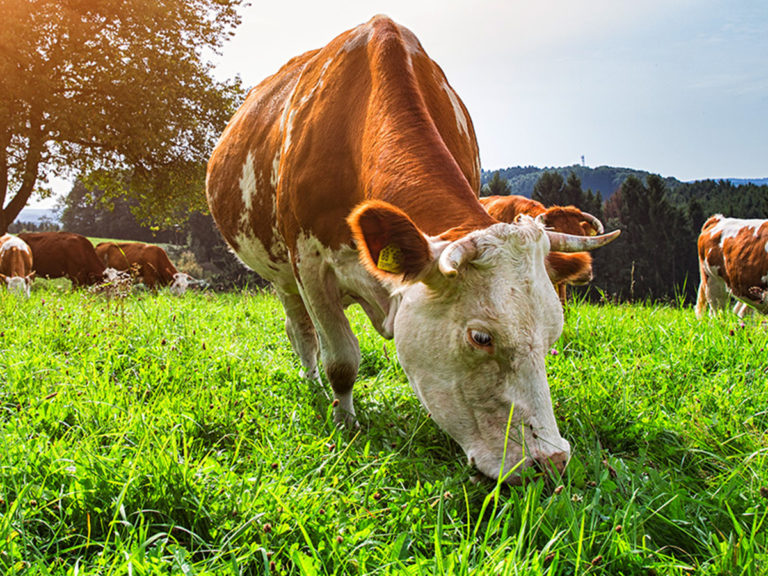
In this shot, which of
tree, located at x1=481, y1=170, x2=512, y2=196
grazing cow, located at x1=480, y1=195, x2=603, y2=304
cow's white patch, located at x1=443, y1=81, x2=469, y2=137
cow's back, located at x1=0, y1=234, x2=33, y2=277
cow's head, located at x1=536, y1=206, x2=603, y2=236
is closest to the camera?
grazing cow, located at x1=480, y1=195, x2=603, y2=304

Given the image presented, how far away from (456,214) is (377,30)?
163 cm

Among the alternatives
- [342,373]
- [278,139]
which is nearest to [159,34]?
[278,139]

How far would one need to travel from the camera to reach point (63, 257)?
1666 centimetres

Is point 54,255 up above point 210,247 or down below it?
above

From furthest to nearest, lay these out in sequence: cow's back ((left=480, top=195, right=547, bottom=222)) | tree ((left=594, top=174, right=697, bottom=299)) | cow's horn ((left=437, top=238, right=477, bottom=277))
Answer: tree ((left=594, top=174, right=697, bottom=299))
cow's back ((left=480, top=195, right=547, bottom=222))
cow's horn ((left=437, top=238, right=477, bottom=277))

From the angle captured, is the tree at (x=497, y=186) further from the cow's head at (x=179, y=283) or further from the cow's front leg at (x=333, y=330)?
Result: the cow's front leg at (x=333, y=330)

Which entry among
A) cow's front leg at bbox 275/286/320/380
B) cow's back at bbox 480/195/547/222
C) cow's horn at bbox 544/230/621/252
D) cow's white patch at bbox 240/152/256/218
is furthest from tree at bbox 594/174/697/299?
cow's horn at bbox 544/230/621/252

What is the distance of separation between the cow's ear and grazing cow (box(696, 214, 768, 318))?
7.29 metres

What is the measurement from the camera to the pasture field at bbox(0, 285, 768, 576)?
1.70 metres

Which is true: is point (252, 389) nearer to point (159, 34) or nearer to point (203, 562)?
point (203, 562)

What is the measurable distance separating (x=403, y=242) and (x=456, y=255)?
0.78ft

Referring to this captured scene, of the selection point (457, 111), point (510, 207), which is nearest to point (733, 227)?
point (510, 207)

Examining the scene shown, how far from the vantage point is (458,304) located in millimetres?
2311

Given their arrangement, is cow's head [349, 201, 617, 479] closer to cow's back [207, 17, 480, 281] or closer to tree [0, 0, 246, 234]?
cow's back [207, 17, 480, 281]
